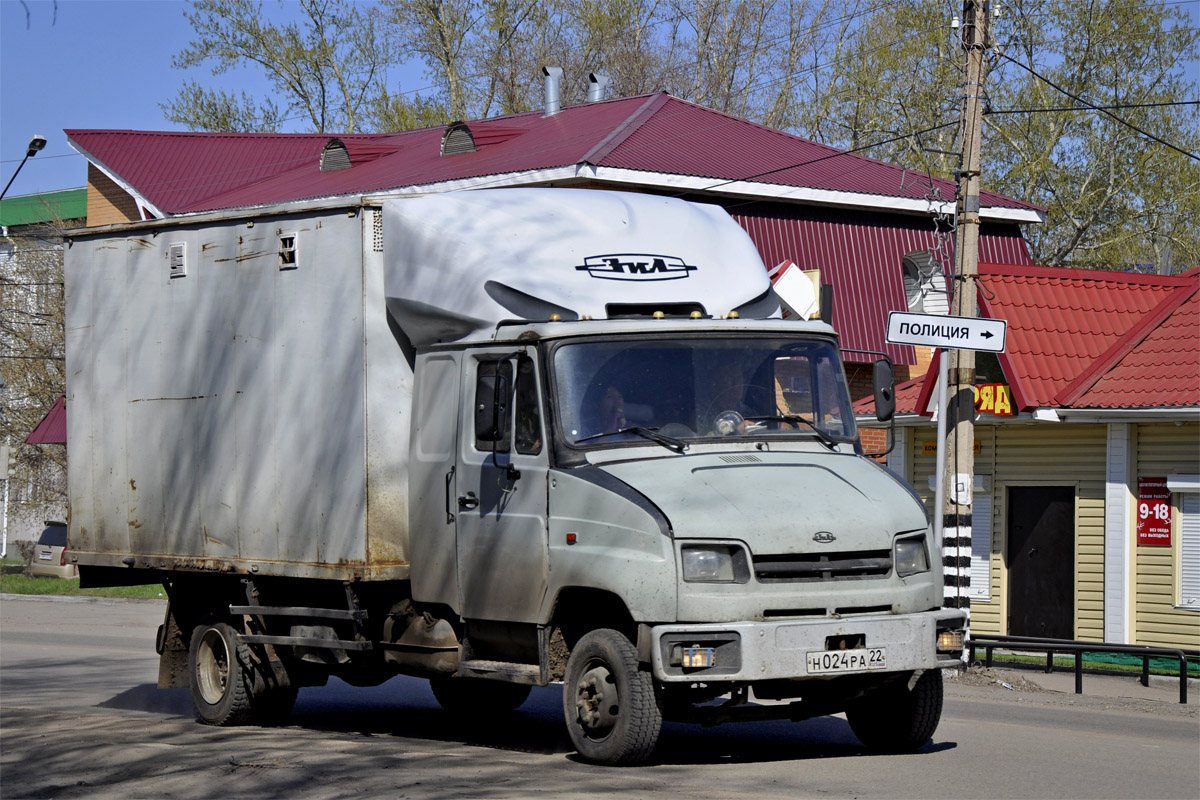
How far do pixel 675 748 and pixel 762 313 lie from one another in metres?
2.83

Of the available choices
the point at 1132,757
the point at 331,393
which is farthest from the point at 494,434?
the point at 1132,757

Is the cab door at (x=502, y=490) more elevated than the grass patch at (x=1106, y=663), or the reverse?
the cab door at (x=502, y=490)

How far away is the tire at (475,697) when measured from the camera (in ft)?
40.0

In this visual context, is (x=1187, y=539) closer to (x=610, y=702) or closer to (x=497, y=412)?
(x=497, y=412)

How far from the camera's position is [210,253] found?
12.0 metres

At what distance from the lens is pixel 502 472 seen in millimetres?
9781

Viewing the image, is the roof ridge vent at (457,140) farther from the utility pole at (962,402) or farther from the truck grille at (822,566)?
the truck grille at (822,566)

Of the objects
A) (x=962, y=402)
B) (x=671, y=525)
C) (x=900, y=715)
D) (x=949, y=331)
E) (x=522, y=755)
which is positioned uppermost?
(x=949, y=331)

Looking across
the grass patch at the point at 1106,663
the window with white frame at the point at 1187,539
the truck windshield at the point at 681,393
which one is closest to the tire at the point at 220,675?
the truck windshield at the point at 681,393

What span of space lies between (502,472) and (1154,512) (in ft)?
44.9

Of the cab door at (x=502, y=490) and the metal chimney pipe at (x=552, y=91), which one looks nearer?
the cab door at (x=502, y=490)

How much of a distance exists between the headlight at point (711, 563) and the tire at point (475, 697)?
3.89 m

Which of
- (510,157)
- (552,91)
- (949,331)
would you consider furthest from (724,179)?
(949,331)

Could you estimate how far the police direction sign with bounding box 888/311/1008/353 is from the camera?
15672mm
